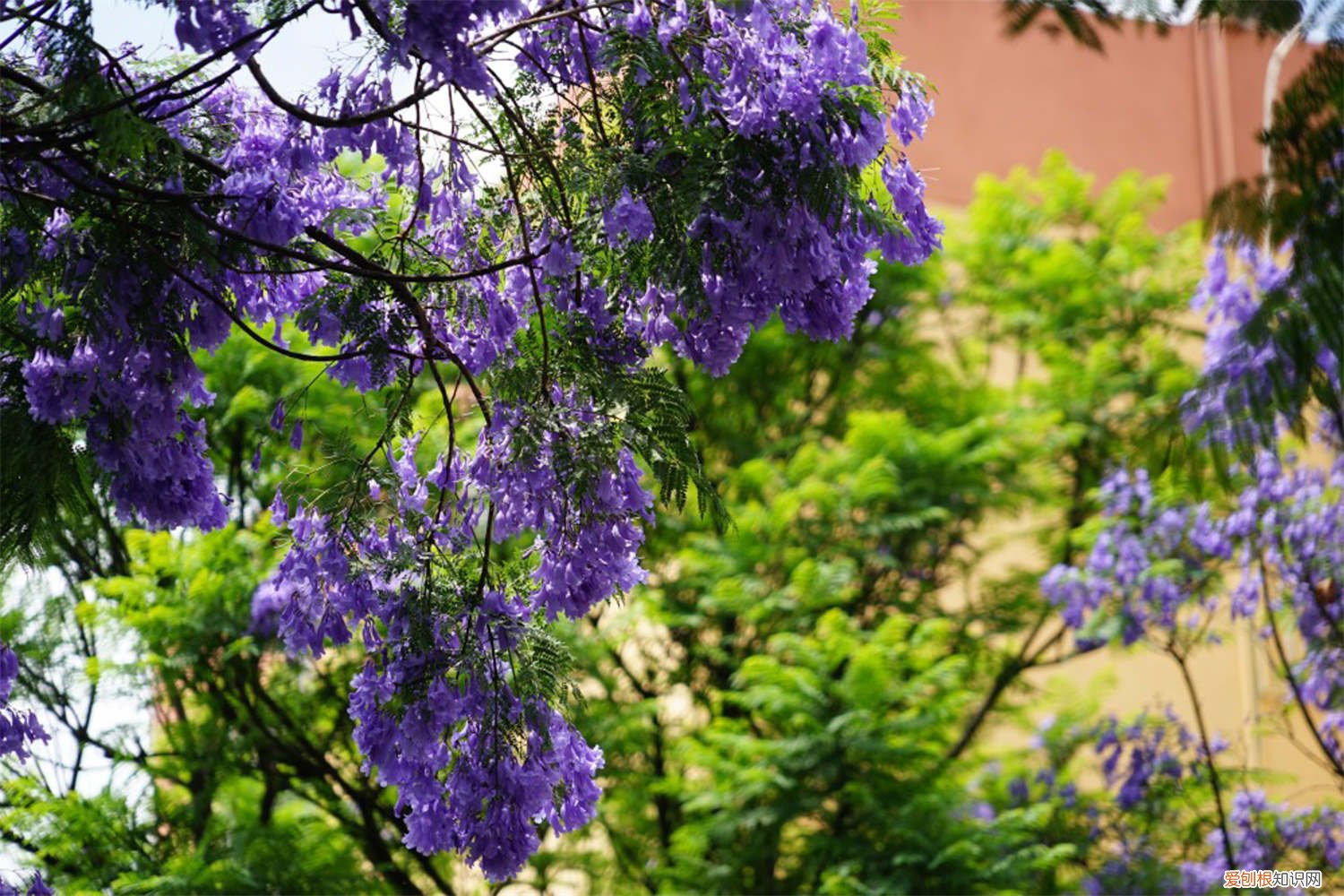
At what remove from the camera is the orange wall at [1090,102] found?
13.8 metres

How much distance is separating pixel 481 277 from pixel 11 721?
1.62m

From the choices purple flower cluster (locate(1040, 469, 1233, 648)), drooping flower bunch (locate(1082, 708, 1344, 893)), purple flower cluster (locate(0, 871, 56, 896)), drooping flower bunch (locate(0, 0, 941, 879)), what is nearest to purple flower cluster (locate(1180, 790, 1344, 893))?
drooping flower bunch (locate(1082, 708, 1344, 893))

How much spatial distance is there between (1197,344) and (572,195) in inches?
412

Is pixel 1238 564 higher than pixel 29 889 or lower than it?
higher

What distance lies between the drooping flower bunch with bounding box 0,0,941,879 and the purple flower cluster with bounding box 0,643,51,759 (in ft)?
1.86

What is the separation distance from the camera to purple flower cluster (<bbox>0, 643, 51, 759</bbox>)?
4289mm

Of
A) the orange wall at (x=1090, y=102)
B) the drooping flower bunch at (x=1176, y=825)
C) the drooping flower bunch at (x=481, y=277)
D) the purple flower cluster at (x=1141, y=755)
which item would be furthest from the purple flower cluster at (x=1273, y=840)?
the orange wall at (x=1090, y=102)

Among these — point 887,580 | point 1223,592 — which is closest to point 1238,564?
point 1223,592

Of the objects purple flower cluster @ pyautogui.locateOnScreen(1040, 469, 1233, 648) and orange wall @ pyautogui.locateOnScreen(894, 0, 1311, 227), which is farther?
orange wall @ pyautogui.locateOnScreen(894, 0, 1311, 227)

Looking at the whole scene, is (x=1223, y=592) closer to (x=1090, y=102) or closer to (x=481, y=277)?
(x=481, y=277)

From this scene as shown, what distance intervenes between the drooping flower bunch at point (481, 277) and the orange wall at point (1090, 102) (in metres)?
9.68

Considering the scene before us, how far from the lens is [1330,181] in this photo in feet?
8.36

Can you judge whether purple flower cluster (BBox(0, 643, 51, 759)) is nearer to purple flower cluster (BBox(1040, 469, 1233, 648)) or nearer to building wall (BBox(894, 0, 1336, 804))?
purple flower cluster (BBox(1040, 469, 1233, 648))

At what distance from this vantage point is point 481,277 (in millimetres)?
4250
